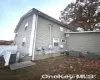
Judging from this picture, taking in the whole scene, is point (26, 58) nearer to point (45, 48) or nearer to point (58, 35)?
point (45, 48)

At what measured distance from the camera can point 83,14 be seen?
21.2 meters

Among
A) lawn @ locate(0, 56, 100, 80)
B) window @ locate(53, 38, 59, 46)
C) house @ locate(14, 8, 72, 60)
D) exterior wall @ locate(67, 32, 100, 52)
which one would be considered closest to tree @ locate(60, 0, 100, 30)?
exterior wall @ locate(67, 32, 100, 52)

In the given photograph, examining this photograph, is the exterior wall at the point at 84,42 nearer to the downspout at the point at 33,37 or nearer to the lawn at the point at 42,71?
the lawn at the point at 42,71

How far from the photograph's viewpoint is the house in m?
10.4

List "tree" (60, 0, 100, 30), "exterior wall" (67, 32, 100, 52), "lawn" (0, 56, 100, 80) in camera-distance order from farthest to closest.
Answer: "tree" (60, 0, 100, 30) → "exterior wall" (67, 32, 100, 52) → "lawn" (0, 56, 100, 80)

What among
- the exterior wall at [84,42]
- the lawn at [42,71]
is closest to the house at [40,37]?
the exterior wall at [84,42]

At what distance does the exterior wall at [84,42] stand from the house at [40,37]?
1458mm

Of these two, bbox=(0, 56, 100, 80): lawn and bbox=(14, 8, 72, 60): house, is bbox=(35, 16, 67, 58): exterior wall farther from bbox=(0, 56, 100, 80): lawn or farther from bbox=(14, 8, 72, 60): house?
bbox=(0, 56, 100, 80): lawn

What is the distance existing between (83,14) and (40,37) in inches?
579

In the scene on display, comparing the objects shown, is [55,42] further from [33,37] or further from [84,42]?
[84,42]

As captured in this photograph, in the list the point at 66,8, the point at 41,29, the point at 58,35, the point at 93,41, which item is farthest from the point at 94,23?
the point at 41,29

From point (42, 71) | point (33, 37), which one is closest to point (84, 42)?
point (33, 37)

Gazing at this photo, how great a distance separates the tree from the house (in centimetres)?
991

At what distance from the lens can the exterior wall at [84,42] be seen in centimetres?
1289
